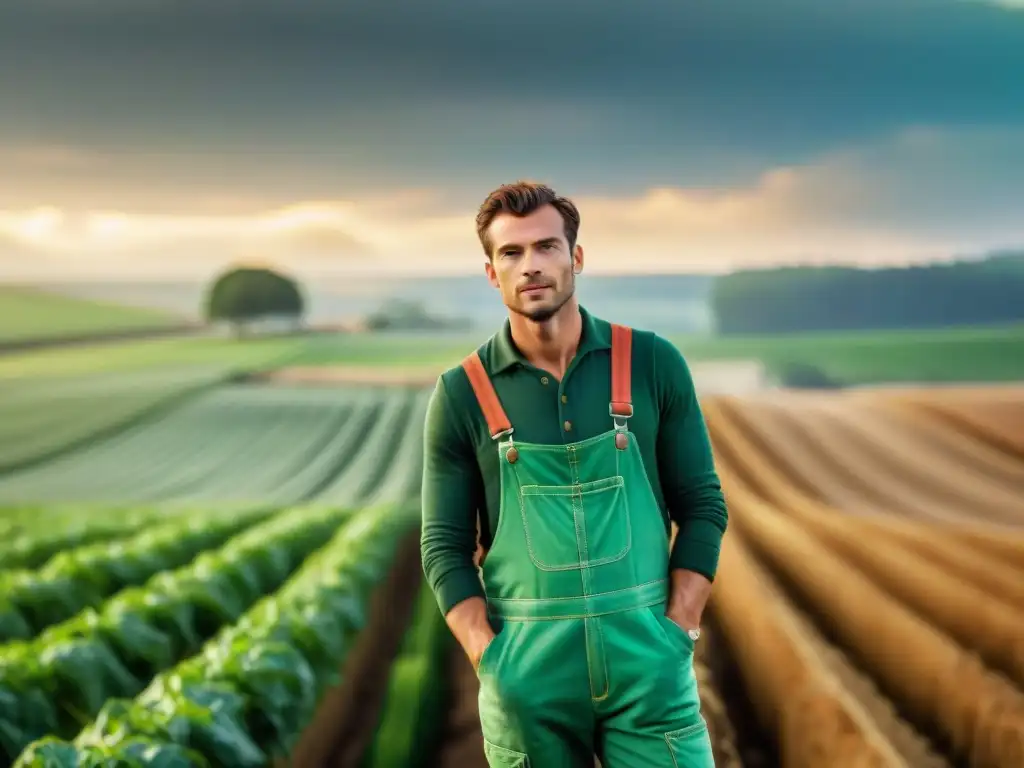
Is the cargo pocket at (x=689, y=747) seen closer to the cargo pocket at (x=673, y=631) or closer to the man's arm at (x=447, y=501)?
the cargo pocket at (x=673, y=631)

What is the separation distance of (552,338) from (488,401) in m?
0.14

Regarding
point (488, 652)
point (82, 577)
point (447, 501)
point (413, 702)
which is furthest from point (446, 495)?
point (82, 577)

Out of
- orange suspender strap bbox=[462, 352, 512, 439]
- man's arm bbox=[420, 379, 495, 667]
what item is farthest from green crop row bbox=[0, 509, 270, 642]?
orange suspender strap bbox=[462, 352, 512, 439]

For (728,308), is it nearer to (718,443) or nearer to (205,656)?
(718,443)

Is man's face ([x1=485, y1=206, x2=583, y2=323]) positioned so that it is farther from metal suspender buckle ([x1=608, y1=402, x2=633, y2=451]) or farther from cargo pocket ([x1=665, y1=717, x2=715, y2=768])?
cargo pocket ([x1=665, y1=717, x2=715, y2=768])

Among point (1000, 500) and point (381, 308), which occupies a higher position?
point (381, 308)

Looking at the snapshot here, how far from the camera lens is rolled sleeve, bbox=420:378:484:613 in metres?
1.95

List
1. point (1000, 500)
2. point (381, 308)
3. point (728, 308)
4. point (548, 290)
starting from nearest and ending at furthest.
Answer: point (548, 290)
point (1000, 500)
point (381, 308)
point (728, 308)

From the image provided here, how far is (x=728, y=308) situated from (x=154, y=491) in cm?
949

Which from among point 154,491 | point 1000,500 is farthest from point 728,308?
point 154,491

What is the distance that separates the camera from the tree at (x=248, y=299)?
1997cm

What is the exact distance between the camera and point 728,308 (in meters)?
19.5

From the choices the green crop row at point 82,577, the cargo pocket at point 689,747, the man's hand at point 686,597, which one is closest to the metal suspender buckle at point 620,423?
the man's hand at point 686,597

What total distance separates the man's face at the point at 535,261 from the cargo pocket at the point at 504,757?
68cm
